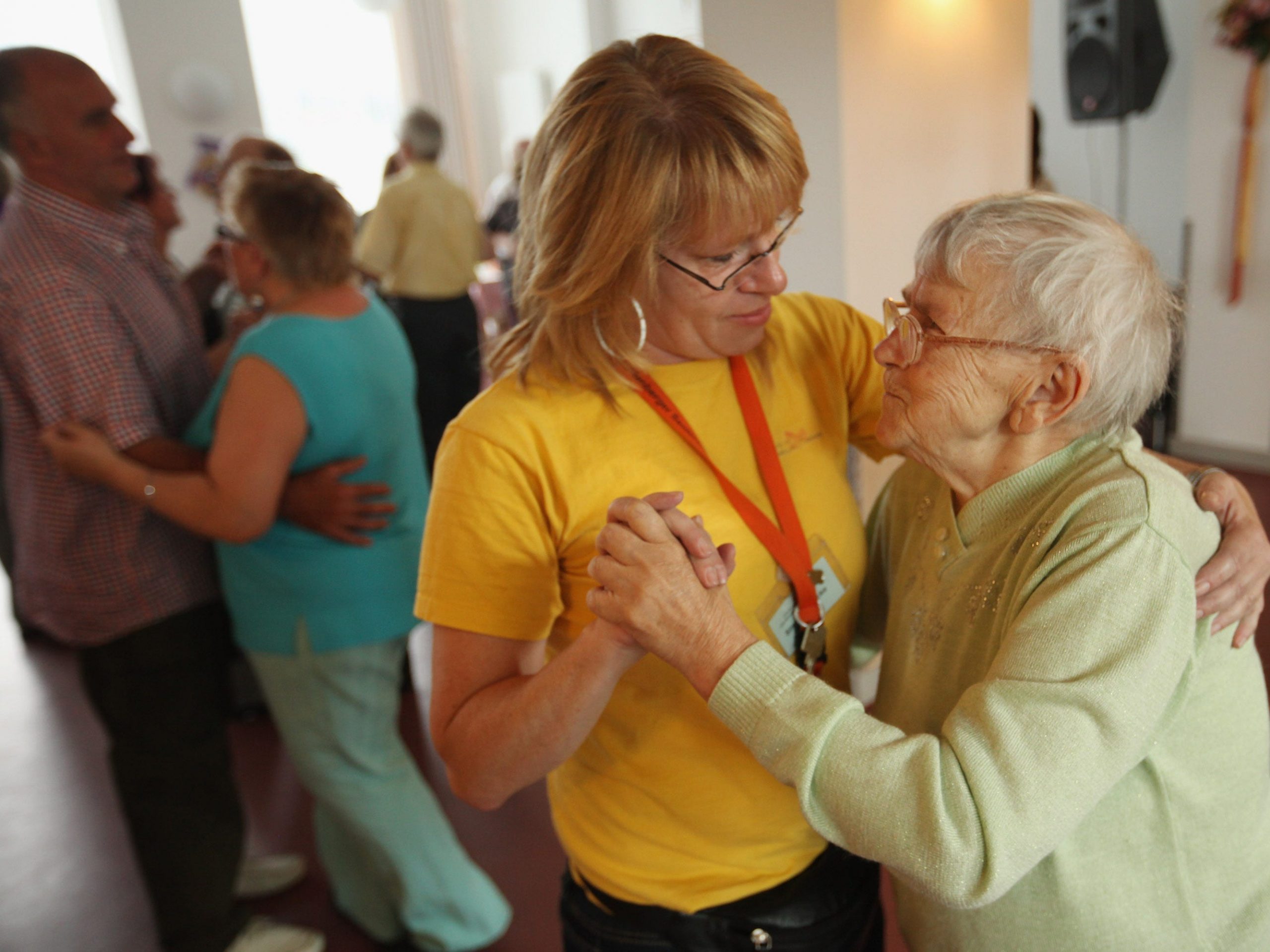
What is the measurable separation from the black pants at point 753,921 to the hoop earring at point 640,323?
69 centimetres

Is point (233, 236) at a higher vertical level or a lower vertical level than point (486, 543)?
higher

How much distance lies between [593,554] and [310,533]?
3.63 feet

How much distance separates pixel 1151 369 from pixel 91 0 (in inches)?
335

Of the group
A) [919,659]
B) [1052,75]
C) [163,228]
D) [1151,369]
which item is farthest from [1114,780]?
[1052,75]

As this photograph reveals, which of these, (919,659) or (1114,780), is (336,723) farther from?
(1114,780)

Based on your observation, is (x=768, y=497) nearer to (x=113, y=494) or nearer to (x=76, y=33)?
(x=113, y=494)

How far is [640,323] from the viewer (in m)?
1.14

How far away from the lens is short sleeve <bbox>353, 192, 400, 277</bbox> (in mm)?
4914

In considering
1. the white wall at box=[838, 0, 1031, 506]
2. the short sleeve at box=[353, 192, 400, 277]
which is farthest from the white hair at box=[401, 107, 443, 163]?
the white wall at box=[838, 0, 1031, 506]

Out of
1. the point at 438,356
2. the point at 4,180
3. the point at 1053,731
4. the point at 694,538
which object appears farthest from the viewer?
the point at 438,356

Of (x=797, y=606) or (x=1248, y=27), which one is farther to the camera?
(x=1248, y=27)

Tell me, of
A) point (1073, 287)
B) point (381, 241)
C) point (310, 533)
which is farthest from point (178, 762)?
point (381, 241)

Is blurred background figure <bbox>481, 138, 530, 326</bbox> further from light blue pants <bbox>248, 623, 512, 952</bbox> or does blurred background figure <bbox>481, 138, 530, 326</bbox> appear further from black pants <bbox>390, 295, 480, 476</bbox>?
light blue pants <bbox>248, 623, 512, 952</bbox>

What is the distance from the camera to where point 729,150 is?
3.42ft
